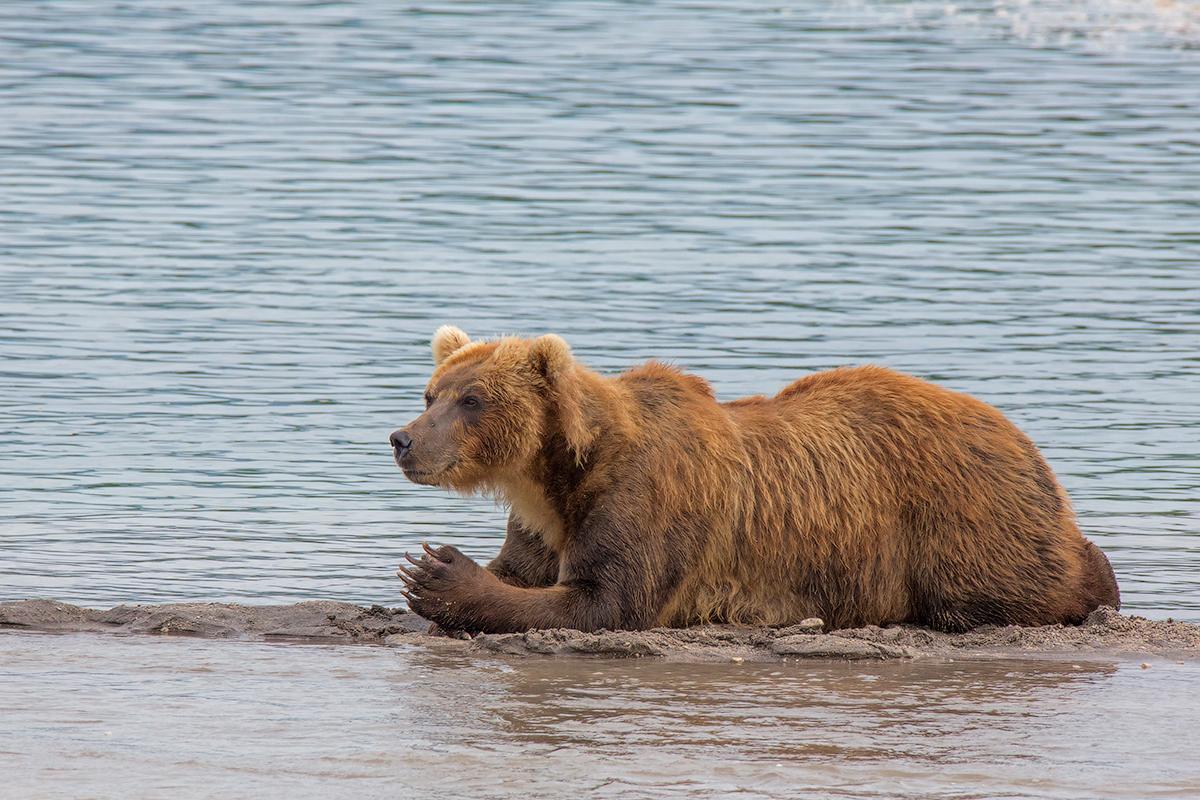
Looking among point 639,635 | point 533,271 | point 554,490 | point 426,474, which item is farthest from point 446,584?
point 533,271

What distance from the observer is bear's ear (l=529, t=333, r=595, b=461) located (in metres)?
7.74

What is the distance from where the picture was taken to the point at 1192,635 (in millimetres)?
8023

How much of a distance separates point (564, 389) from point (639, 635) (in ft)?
3.07

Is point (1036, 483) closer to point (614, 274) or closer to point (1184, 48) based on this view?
point (614, 274)

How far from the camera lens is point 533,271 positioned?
17000mm

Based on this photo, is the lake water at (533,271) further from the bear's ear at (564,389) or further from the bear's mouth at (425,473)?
the bear's ear at (564,389)

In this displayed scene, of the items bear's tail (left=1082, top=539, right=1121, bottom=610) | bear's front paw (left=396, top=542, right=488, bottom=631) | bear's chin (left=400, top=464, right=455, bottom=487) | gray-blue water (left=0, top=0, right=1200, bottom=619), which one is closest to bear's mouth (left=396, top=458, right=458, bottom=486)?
bear's chin (left=400, top=464, right=455, bottom=487)

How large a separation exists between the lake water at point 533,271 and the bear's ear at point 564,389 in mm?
888

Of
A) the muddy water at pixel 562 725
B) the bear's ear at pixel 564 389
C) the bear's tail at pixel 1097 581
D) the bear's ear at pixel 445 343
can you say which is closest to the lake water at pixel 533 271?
the muddy water at pixel 562 725

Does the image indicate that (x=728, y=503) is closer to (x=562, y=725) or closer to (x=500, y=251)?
(x=562, y=725)

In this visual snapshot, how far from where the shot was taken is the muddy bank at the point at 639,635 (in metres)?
7.61

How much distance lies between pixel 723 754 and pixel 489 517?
179 inches

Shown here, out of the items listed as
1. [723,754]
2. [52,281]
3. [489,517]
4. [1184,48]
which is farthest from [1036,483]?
[1184,48]

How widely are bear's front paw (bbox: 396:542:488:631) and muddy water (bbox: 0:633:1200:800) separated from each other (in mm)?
228
